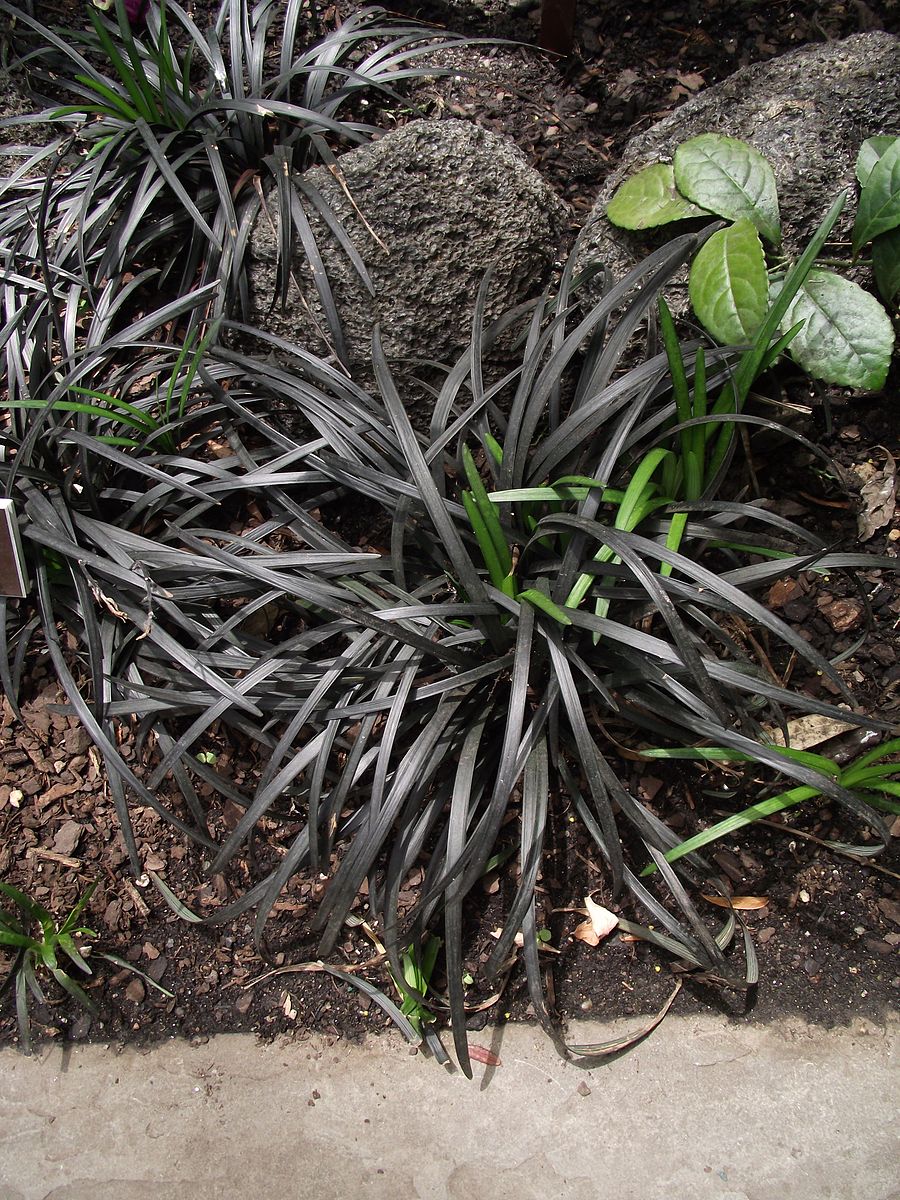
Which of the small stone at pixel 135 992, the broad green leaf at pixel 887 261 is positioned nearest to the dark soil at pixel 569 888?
the small stone at pixel 135 992

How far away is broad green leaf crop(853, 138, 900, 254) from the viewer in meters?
1.60

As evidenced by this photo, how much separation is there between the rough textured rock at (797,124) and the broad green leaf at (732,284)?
26cm

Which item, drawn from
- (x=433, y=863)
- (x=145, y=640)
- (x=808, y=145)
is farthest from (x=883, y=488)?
(x=145, y=640)

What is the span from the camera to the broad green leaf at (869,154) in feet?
5.44

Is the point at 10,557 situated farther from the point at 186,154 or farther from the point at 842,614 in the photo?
the point at 842,614

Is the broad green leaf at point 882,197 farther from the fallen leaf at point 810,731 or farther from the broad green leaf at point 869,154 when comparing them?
the fallen leaf at point 810,731

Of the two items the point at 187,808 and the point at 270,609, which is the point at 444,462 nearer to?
the point at 270,609

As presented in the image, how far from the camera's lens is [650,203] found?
1.75m

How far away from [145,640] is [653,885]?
3.74 feet

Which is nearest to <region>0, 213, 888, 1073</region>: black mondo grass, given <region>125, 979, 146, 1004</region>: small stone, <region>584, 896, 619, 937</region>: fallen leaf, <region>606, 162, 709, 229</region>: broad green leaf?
<region>584, 896, 619, 937</region>: fallen leaf

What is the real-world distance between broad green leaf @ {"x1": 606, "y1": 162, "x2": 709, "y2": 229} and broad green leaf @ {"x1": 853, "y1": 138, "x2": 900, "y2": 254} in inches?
11.9

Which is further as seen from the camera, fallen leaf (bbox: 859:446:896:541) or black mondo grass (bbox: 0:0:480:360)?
black mondo grass (bbox: 0:0:480:360)

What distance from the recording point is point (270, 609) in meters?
1.80

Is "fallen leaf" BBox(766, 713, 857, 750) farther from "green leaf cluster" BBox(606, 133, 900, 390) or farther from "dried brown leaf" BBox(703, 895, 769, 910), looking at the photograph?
"green leaf cluster" BBox(606, 133, 900, 390)
